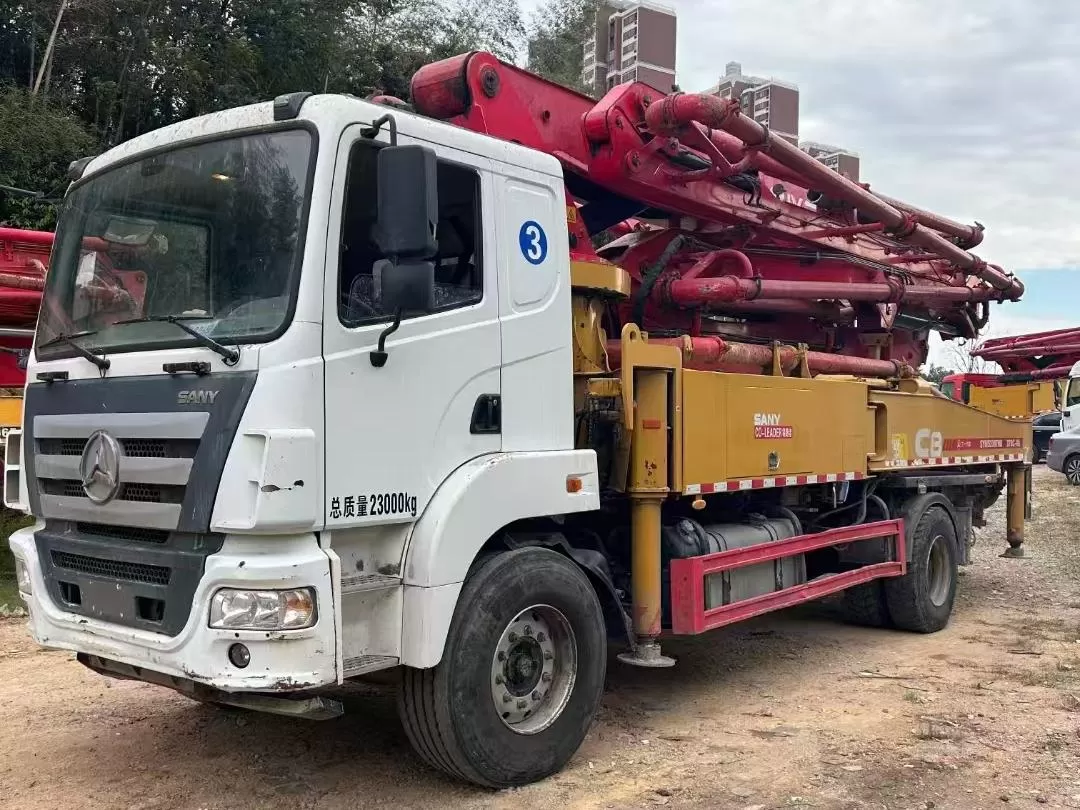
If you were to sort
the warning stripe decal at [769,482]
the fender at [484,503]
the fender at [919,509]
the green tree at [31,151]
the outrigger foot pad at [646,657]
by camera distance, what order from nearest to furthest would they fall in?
the fender at [484,503] < the outrigger foot pad at [646,657] < the warning stripe decal at [769,482] < the fender at [919,509] < the green tree at [31,151]

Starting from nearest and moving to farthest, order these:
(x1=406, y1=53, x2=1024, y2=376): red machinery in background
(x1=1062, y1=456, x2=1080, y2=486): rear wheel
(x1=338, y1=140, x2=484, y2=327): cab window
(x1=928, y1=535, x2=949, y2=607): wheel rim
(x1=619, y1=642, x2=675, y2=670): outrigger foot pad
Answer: (x1=338, y1=140, x2=484, y2=327): cab window → (x1=619, y1=642, x2=675, y2=670): outrigger foot pad → (x1=406, y1=53, x2=1024, y2=376): red machinery in background → (x1=928, y1=535, x2=949, y2=607): wheel rim → (x1=1062, y1=456, x2=1080, y2=486): rear wheel

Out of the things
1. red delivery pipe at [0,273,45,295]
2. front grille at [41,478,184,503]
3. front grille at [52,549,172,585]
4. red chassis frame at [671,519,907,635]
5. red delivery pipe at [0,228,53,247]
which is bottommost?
red chassis frame at [671,519,907,635]

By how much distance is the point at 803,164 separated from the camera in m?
6.74

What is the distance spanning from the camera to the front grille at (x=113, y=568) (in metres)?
3.68

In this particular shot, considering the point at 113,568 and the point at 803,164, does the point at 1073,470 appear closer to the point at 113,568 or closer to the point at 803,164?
the point at 803,164

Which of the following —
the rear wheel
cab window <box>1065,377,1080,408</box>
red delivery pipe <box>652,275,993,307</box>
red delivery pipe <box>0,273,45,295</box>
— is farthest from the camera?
cab window <box>1065,377,1080,408</box>

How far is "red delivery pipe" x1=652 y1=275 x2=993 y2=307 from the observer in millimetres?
6461

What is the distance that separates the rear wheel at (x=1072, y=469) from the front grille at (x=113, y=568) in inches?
824

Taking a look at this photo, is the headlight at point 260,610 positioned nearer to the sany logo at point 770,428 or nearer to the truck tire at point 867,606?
the sany logo at point 770,428

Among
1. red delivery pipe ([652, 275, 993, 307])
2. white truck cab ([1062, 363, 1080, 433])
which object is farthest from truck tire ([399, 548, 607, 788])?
white truck cab ([1062, 363, 1080, 433])

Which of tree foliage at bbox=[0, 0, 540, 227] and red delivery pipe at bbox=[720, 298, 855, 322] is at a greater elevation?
tree foliage at bbox=[0, 0, 540, 227]

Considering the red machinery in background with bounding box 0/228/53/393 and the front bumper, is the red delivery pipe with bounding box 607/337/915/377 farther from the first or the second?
the red machinery in background with bounding box 0/228/53/393

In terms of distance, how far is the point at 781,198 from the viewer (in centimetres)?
724

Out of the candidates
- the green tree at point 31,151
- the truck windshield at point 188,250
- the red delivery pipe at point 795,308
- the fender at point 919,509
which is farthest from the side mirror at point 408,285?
the green tree at point 31,151
